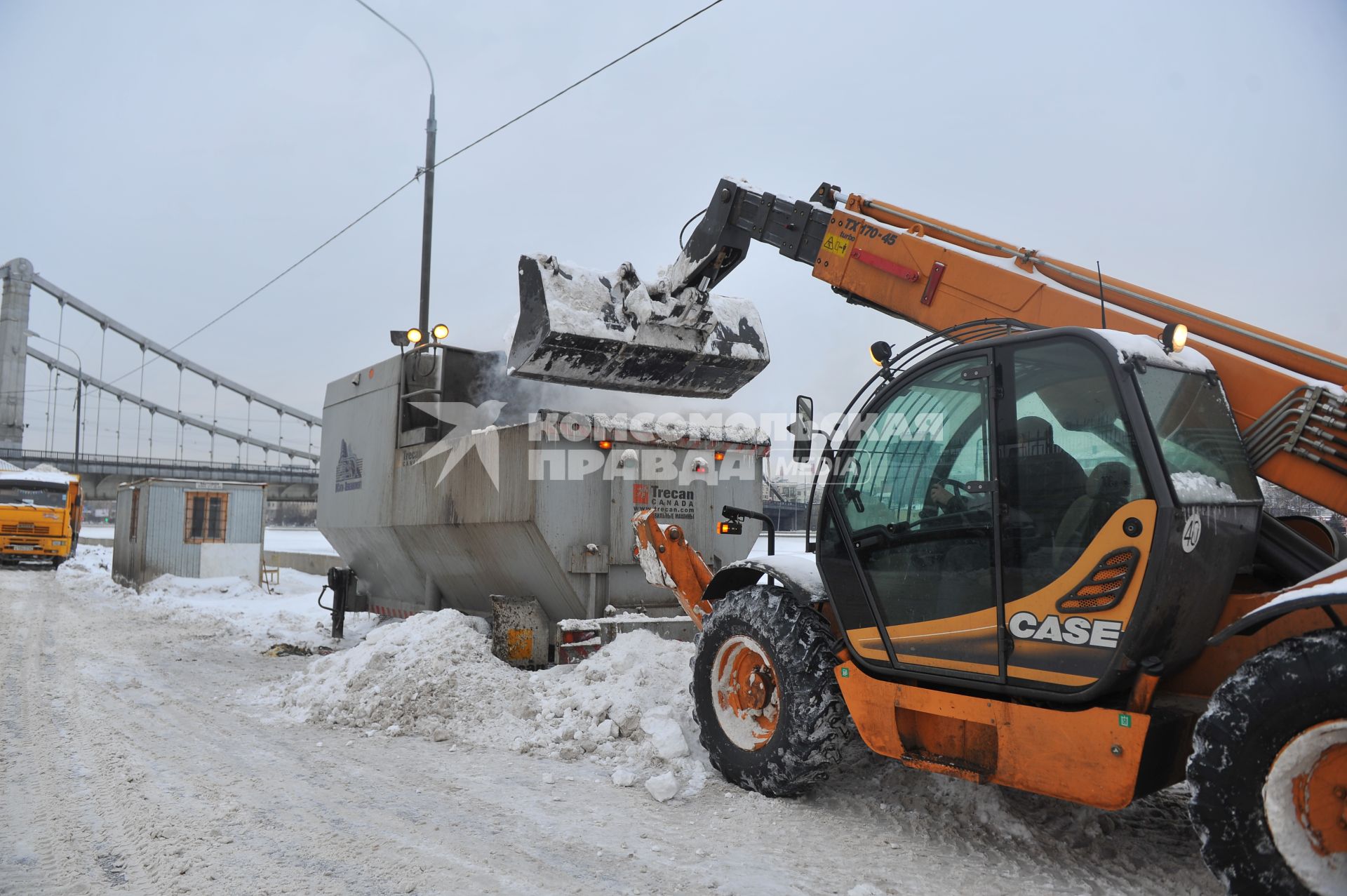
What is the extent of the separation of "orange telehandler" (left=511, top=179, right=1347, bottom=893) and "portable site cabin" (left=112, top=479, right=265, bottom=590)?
699 inches

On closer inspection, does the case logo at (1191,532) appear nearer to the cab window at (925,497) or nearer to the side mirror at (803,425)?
the cab window at (925,497)

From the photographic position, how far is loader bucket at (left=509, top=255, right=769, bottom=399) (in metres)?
6.67

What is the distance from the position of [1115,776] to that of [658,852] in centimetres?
183

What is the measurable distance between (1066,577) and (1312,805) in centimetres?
95

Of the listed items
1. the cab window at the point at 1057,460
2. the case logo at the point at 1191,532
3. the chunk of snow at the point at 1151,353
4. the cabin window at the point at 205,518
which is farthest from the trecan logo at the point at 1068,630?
the cabin window at the point at 205,518

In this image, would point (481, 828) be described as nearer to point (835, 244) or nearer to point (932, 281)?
point (932, 281)

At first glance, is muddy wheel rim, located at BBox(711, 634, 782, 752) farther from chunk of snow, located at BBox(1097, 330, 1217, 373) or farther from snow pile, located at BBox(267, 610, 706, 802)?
chunk of snow, located at BBox(1097, 330, 1217, 373)

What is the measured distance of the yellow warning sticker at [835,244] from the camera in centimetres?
496

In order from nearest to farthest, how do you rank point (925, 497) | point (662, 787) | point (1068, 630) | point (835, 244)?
point (1068, 630)
point (925, 497)
point (662, 787)
point (835, 244)

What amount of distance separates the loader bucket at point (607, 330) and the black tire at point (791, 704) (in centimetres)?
280

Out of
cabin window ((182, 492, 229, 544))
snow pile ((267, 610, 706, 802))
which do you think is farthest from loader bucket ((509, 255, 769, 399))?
cabin window ((182, 492, 229, 544))

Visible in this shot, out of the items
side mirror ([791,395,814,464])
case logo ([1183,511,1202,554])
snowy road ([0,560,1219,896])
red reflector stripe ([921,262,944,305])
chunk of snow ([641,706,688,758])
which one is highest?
red reflector stripe ([921,262,944,305])

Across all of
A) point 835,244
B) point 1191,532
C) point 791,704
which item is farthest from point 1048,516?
point 835,244

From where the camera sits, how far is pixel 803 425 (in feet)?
13.6
